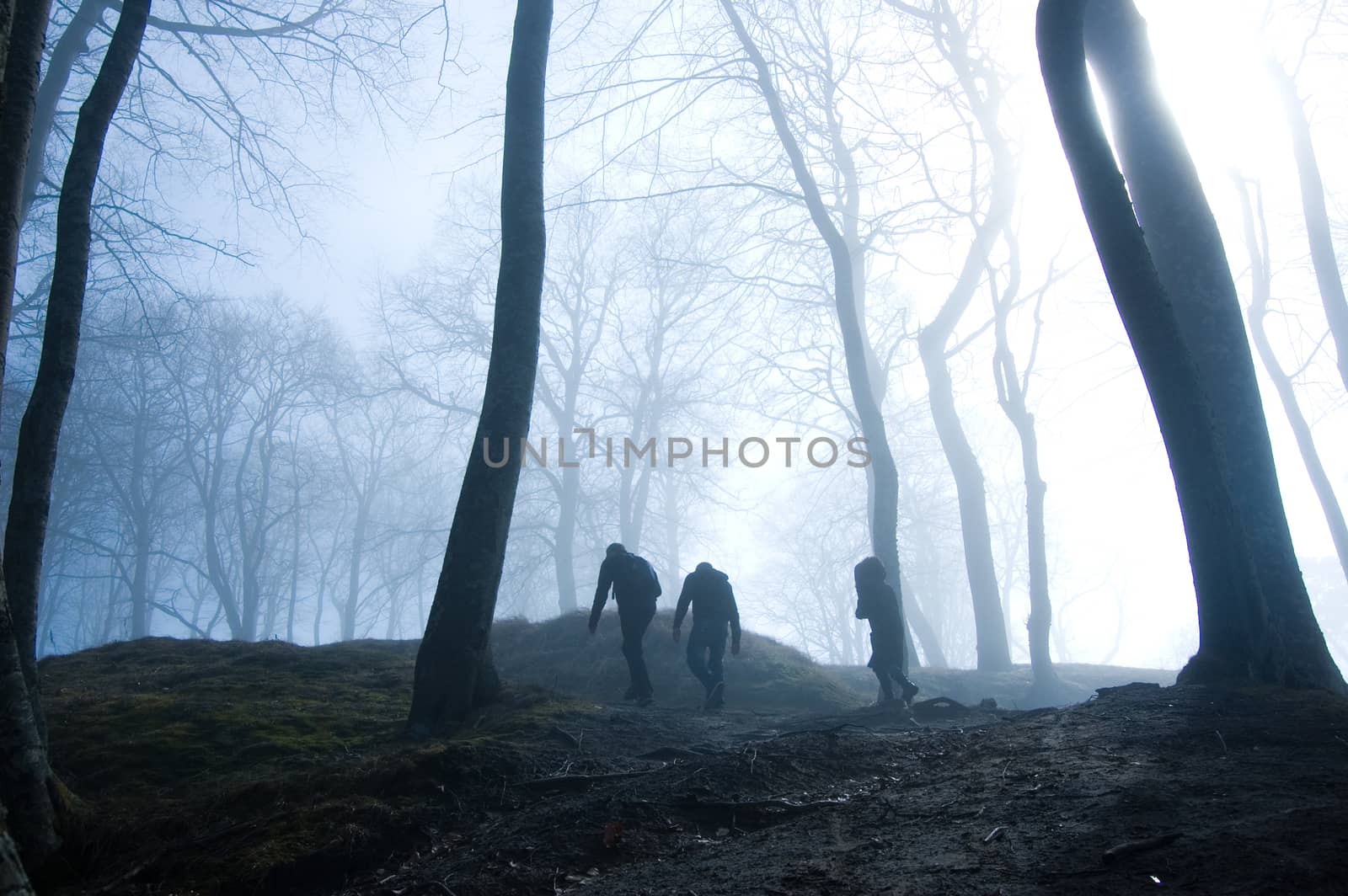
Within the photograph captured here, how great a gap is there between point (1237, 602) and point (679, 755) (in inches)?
157

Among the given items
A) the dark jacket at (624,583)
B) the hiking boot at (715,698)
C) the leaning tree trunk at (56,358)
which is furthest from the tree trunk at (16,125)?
the hiking boot at (715,698)

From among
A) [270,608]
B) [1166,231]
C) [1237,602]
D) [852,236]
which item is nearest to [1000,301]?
[852,236]

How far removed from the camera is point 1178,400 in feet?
18.4

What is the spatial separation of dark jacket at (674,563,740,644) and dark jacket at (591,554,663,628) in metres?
0.57

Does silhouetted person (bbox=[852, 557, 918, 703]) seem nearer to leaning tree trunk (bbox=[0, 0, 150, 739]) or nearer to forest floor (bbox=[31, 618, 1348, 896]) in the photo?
forest floor (bbox=[31, 618, 1348, 896])

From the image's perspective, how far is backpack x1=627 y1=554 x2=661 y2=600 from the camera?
999cm

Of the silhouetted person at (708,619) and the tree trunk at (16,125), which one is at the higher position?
the tree trunk at (16,125)

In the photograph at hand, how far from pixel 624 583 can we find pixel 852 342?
8123 mm

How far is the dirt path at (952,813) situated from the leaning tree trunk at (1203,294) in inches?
53.1

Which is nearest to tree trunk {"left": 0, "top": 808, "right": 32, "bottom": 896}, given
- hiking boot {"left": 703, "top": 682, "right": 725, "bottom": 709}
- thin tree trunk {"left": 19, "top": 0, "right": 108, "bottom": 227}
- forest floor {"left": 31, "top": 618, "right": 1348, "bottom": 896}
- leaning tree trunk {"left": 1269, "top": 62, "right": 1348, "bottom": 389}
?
forest floor {"left": 31, "top": 618, "right": 1348, "bottom": 896}

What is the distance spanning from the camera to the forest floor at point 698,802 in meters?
2.86

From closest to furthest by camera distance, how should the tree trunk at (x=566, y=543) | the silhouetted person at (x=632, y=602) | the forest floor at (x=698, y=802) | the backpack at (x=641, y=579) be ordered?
the forest floor at (x=698, y=802) → the silhouetted person at (x=632, y=602) → the backpack at (x=641, y=579) → the tree trunk at (x=566, y=543)

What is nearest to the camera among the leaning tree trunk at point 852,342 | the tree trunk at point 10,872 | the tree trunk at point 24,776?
the tree trunk at point 10,872

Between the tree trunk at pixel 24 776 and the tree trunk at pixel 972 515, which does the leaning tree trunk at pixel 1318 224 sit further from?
the tree trunk at pixel 24 776
